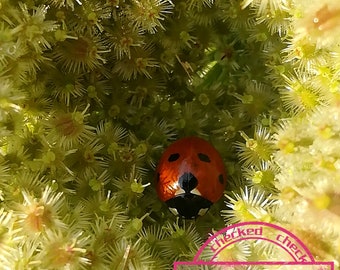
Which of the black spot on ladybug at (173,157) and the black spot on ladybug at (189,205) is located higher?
the black spot on ladybug at (173,157)

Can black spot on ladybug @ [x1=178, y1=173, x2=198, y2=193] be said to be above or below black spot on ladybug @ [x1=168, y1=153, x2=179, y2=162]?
below

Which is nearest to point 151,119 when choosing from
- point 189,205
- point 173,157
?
point 173,157

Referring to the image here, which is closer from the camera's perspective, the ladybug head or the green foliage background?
the green foliage background

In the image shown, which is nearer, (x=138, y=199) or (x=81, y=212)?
(x=81, y=212)

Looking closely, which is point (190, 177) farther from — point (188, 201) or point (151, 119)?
point (151, 119)

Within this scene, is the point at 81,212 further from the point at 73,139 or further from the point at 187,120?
the point at 187,120

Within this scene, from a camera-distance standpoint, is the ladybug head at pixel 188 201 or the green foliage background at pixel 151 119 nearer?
the green foliage background at pixel 151 119

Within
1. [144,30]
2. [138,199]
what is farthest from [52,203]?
[144,30]
